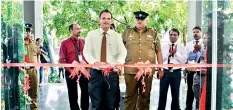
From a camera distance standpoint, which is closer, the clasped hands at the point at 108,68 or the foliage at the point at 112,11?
the clasped hands at the point at 108,68

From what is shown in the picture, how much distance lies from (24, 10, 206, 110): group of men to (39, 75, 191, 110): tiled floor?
346mm

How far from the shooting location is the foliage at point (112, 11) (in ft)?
24.0

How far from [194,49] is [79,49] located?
5.06 ft

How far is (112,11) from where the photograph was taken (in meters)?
7.39

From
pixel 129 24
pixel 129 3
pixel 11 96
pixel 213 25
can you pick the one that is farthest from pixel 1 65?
Answer: pixel 129 3

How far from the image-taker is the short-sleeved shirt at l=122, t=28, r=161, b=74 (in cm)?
481

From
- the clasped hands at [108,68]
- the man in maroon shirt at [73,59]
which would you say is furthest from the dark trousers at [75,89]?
the clasped hands at [108,68]

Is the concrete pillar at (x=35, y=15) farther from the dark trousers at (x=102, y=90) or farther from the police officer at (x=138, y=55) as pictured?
the dark trousers at (x=102, y=90)

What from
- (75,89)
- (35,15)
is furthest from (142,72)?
(35,15)

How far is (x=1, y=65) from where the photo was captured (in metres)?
2.87

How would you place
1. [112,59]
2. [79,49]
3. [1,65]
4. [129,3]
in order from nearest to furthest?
[1,65] < [112,59] < [79,49] < [129,3]

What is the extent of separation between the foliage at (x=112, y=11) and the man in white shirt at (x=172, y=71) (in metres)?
1.87

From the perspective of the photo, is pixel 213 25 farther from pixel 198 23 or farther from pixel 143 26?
pixel 198 23

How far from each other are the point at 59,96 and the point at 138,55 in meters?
2.59
